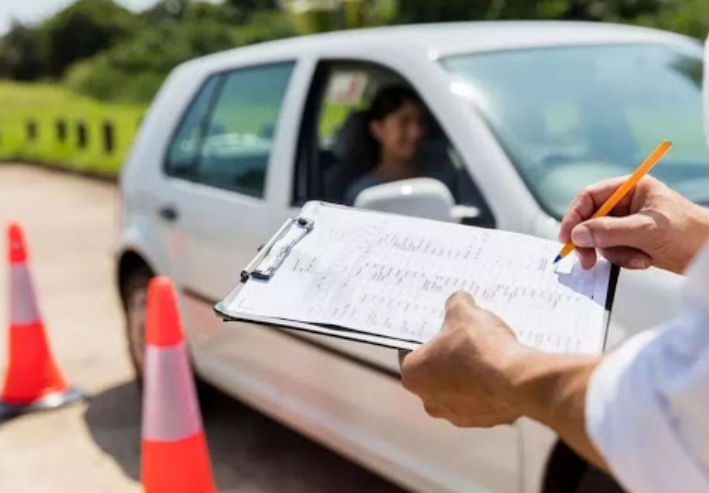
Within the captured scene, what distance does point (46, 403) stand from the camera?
17.0 ft

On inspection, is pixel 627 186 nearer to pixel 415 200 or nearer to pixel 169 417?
pixel 415 200

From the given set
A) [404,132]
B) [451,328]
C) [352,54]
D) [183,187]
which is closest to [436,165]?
[404,132]

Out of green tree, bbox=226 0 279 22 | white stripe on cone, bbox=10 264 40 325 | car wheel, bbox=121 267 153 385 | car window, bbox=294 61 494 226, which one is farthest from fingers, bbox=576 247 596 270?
green tree, bbox=226 0 279 22

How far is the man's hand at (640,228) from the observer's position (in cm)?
173

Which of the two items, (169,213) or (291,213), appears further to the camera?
(169,213)

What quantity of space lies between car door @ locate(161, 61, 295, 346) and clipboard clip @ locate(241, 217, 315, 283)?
195 cm

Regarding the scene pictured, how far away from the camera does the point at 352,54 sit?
379 cm

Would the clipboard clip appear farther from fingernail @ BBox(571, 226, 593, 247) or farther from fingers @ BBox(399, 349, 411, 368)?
fingernail @ BBox(571, 226, 593, 247)

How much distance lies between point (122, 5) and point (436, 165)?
50699mm

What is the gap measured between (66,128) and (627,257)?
20.3m

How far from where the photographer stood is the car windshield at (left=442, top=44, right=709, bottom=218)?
3.26m

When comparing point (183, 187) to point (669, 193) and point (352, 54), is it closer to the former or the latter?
point (352, 54)

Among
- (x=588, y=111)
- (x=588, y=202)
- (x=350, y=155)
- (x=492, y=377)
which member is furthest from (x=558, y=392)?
(x=350, y=155)

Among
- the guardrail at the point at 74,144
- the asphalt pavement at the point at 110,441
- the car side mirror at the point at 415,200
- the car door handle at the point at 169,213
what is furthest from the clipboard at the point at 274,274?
the guardrail at the point at 74,144
